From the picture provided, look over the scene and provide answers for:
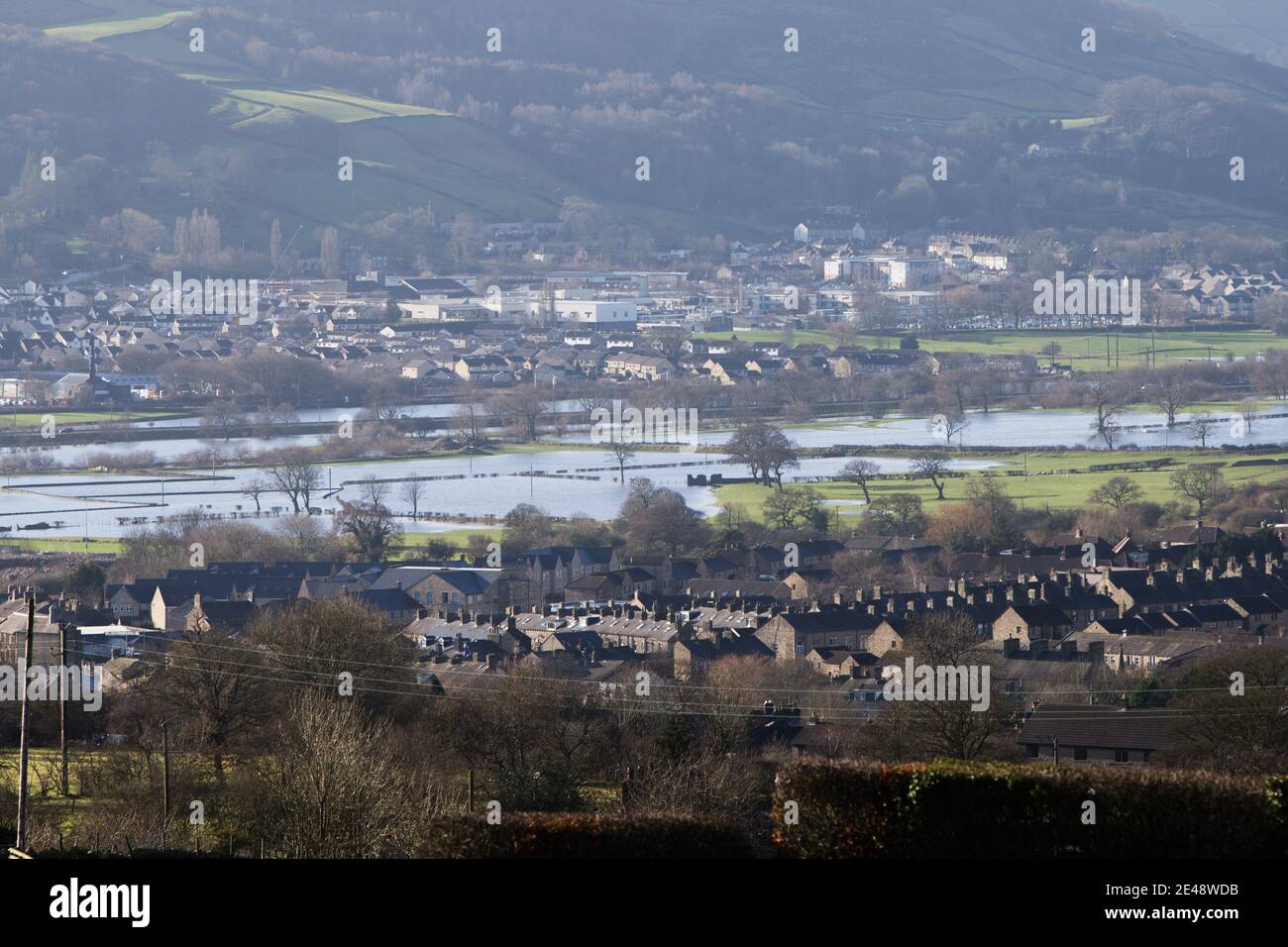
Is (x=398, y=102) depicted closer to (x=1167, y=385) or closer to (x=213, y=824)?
(x=1167, y=385)

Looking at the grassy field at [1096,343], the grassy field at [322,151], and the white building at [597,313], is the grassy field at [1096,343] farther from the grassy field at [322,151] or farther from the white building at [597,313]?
the grassy field at [322,151]

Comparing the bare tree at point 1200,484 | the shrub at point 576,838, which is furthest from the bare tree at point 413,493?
the shrub at point 576,838

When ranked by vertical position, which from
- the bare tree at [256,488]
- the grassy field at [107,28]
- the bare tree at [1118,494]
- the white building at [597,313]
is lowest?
the bare tree at [1118,494]

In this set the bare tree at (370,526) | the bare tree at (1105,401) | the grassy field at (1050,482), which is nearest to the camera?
the bare tree at (370,526)

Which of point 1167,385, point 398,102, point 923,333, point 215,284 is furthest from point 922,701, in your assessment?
point 398,102

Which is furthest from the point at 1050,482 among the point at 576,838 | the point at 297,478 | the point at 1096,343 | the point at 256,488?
the point at 576,838

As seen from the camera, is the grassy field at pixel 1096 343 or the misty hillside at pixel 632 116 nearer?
the grassy field at pixel 1096 343

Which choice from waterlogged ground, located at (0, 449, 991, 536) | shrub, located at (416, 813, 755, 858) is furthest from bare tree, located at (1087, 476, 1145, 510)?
shrub, located at (416, 813, 755, 858)
